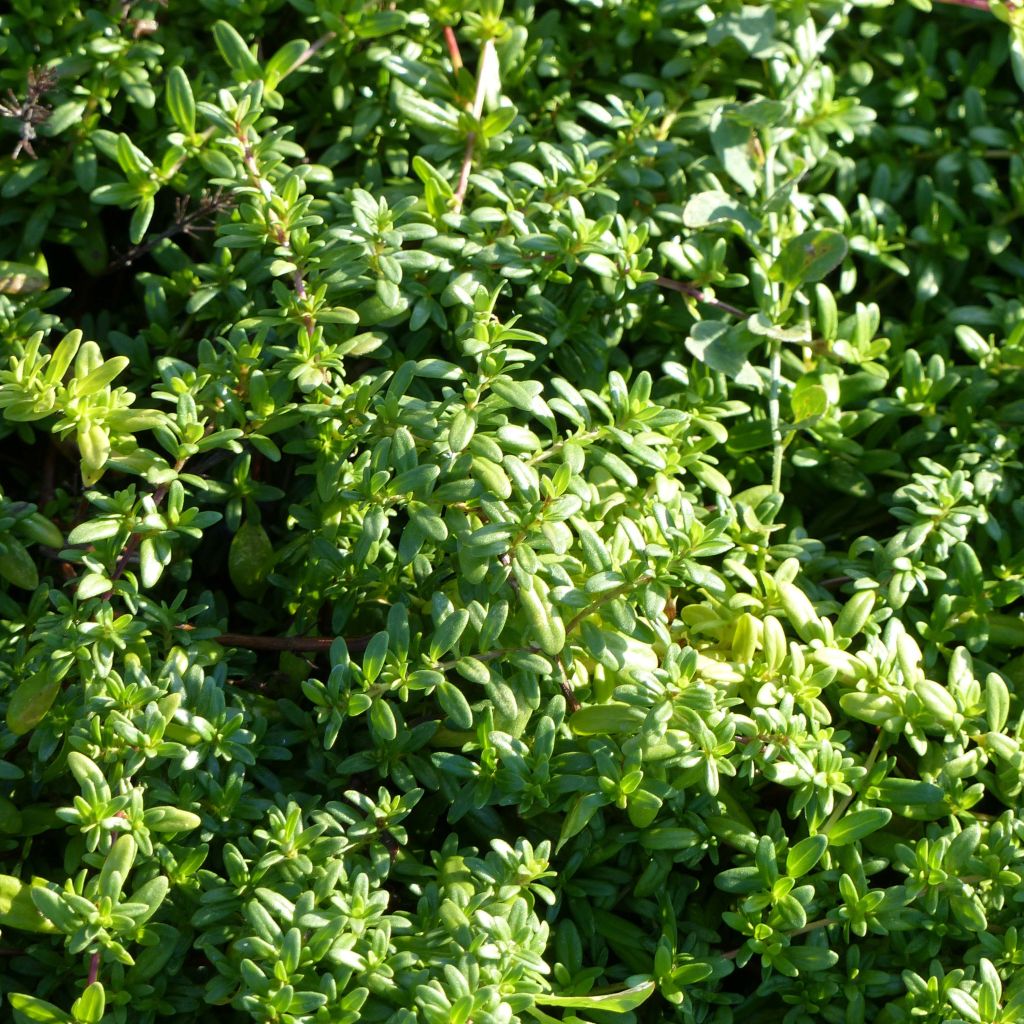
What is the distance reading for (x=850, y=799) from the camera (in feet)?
7.19

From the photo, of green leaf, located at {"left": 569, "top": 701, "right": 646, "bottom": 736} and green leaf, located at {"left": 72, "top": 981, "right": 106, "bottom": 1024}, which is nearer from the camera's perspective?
green leaf, located at {"left": 72, "top": 981, "right": 106, "bottom": 1024}

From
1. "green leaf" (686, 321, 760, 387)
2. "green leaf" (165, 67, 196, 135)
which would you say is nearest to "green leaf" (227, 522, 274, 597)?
"green leaf" (165, 67, 196, 135)

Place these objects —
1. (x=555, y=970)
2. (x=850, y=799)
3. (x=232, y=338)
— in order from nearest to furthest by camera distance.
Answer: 1. (x=555, y=970)
2. (x=850, y=799)
3. (x=232, y=338)

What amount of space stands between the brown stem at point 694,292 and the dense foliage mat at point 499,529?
0.02 meters

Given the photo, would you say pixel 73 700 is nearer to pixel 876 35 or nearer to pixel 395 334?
pixel 395 334

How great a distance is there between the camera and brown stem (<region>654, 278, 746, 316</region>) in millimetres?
2619

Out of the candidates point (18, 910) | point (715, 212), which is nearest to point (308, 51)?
point (715, 212)

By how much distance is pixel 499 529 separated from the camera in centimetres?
206

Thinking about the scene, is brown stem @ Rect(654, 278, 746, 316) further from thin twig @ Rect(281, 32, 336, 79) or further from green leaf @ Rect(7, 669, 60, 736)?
green leaf @ Rect(7, 669, 60, 736)

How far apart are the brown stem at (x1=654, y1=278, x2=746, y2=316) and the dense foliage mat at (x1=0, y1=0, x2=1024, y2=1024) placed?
0.02 m

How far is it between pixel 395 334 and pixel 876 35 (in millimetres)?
1398

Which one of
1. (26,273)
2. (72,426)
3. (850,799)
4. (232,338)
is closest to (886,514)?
(850,799)

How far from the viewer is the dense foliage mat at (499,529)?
6.71ft

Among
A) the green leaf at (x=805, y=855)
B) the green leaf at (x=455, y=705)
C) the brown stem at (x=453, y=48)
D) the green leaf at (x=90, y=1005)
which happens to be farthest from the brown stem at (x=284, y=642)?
the brown stem at (x=453, y=48)
